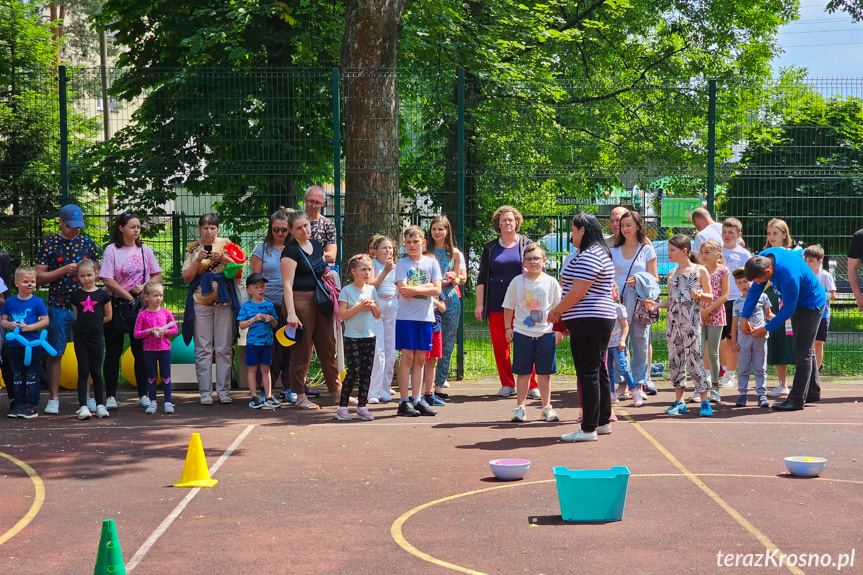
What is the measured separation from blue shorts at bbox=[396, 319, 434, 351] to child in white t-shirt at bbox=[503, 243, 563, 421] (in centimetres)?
88

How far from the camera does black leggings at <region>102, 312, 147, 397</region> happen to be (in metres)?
9.45

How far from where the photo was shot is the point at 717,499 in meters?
5.93

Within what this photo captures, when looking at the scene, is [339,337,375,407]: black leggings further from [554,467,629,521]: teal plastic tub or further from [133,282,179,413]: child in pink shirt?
[554,467,629,521]: teal plastic tub

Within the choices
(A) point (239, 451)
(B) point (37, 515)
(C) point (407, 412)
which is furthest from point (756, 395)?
(B) point (37, 515)

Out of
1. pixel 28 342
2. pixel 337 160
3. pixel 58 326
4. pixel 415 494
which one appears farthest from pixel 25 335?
pixel 415 494

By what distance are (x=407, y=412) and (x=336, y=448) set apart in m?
1.58

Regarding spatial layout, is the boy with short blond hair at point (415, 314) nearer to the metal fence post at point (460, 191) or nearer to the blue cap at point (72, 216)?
the metal fence post at point (460, 191)

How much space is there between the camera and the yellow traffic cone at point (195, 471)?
21.1 feet

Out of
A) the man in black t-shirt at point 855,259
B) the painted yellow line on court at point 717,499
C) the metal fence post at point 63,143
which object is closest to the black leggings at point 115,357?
the metal fence post at point 63,143

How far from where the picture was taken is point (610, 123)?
1226 centimetres

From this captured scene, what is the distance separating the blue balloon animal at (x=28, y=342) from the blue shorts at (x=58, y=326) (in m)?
0.12

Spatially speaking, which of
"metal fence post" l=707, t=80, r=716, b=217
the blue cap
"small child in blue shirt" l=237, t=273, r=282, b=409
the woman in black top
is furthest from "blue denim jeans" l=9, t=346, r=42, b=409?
"metal fence post" l=707, t=80, r=716, b=217

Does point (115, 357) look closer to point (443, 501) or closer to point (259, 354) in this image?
point (259, 354)

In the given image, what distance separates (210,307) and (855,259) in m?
7.36
